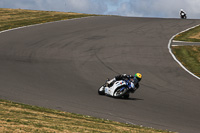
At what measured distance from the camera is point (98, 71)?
1980cm

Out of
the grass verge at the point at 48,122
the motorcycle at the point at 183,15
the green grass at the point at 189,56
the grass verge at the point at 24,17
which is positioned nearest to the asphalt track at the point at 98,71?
the green grass at the point at 189,56

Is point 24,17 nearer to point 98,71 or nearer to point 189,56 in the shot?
point 189,56

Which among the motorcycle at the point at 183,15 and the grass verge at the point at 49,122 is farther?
the motorcycle at the point at 183,15

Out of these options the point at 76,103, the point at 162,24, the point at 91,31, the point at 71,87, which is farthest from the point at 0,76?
the point at 162,24

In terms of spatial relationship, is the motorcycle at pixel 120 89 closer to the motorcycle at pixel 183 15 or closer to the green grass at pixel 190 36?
the green grass at pixel 190 36

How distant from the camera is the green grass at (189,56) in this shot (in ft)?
71.2

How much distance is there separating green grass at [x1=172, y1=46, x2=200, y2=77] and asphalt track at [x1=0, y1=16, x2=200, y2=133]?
774 mm

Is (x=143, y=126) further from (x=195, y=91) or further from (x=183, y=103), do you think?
(x=195, y=91)

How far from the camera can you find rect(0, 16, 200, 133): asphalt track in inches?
494

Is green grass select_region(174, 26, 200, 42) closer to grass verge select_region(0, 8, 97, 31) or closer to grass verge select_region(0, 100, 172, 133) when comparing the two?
grass verge select_region(0, 8, 97, 31)

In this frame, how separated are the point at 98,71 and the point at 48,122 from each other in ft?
36.4

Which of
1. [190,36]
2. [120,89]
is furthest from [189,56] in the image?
[120,89]

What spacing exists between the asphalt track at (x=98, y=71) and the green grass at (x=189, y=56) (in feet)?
2.54

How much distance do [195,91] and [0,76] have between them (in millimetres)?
9483
